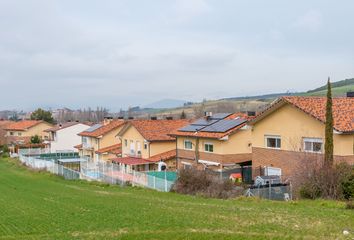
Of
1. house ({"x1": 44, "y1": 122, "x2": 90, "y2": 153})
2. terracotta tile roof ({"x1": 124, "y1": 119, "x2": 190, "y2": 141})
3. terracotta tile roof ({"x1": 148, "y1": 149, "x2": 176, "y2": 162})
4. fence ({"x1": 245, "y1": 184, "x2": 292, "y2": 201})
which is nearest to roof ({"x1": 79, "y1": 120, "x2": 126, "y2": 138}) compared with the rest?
terracotta tile roof ({"x1": 124, "y1": 119, "x2": 190, "y2": 141})

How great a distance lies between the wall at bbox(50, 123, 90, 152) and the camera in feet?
280

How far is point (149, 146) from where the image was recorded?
5012 centimetres

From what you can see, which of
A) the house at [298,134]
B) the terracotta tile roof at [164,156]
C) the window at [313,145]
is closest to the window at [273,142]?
the house at [298,134]

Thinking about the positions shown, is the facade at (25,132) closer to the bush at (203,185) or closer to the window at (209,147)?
the window at (209,147)

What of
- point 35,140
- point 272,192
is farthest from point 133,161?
point 35,140

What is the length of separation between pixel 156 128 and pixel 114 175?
38.7ft

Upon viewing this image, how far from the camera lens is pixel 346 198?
2420 centimetres

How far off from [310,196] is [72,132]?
6755 centimetres

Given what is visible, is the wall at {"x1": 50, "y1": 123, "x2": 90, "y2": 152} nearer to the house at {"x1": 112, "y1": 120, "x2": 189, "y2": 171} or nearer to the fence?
the house at {"x1": 112, "y1": 120, "x2": 189, "y2": 171}

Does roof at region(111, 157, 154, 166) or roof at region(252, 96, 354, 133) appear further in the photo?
roof at region(111, 157, 154, 166)

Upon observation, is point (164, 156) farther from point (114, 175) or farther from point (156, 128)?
point (114, 175)

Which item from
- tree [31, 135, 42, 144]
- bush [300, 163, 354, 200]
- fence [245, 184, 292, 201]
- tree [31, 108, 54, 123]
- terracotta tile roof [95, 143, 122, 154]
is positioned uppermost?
tree [31, 108, 54, 123]

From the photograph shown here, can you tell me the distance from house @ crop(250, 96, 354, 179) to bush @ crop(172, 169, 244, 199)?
13.6 ft

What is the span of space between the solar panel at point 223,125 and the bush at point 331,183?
1537 centimetres
